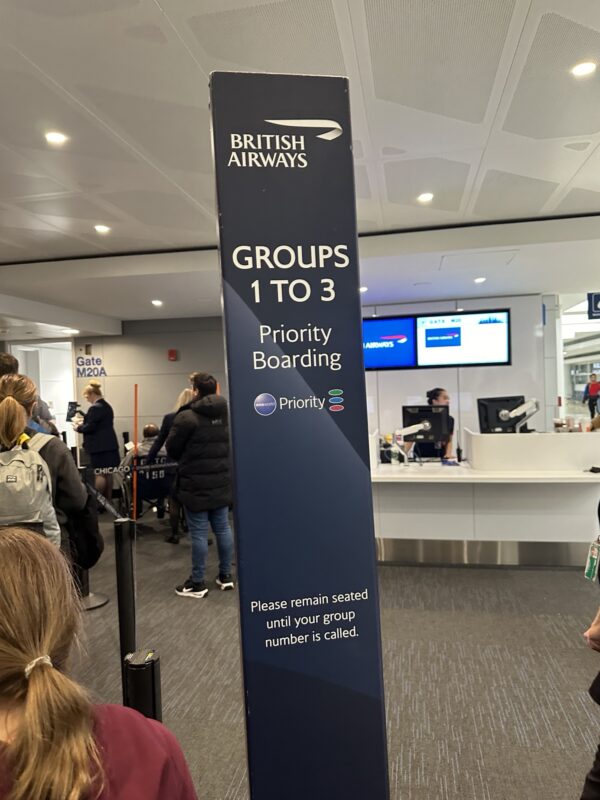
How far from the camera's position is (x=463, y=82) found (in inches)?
105

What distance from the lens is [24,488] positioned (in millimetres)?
2299

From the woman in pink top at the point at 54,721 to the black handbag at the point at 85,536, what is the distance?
2251 millimetres

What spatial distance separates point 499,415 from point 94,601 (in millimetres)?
3599

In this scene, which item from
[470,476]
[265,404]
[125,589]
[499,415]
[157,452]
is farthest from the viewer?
[157,452]

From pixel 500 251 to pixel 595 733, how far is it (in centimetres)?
406

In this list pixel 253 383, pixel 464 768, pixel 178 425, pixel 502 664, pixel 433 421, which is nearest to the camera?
pixel 253 383

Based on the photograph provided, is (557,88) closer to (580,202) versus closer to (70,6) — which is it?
(580,202)

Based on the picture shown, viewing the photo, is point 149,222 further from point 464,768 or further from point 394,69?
point 464,768

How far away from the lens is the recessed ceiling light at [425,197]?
13.7ft

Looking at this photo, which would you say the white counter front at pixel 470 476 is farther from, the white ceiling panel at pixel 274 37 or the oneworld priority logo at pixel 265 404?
the oneworld priority logo at pixel 265 404

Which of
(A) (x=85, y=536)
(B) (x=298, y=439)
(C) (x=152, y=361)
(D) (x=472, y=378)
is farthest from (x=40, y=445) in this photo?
(C) (x=152, y=361)

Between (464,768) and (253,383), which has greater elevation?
(253,383)

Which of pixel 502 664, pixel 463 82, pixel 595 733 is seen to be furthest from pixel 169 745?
pixel 463 82

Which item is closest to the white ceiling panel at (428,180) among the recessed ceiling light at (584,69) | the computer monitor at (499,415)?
the recessed ceiling light at (584,69)
